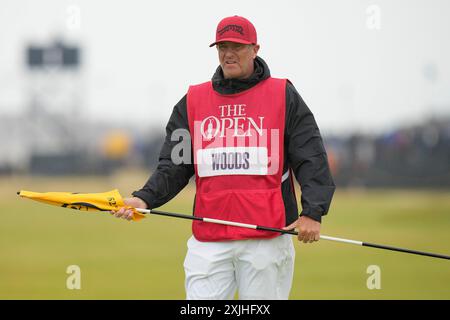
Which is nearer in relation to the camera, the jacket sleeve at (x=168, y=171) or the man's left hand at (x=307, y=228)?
the man's left hand at (x=307, y=228)

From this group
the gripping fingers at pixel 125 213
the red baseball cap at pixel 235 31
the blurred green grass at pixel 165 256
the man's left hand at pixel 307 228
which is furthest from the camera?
the blurred green grass at pixel 165 256

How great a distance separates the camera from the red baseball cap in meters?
5.28

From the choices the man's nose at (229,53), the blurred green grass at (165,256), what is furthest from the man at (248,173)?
the blurred green grass at (165,256)

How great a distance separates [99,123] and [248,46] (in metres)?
56.7

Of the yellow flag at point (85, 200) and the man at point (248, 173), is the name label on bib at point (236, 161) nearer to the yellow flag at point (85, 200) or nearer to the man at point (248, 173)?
the man at point (248, 173)

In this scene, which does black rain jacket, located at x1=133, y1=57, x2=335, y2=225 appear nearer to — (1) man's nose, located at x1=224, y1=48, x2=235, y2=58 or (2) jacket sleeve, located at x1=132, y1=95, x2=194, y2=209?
(2) jacket sleeve, located at x1=132, y1=95, x2=194, y2=209

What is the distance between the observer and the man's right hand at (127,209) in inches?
213

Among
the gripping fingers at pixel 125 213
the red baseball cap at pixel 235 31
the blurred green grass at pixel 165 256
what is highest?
the red baseball cap at pixel 235 31

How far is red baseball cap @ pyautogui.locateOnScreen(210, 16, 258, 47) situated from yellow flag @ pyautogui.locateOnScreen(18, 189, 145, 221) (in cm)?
103

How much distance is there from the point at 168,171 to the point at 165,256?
802 cm

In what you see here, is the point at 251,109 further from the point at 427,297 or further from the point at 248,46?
the point at 427,297

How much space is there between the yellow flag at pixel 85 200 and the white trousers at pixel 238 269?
1.62 feet

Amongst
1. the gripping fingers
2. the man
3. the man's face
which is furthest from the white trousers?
the man's face

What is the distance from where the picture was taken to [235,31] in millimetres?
5285
